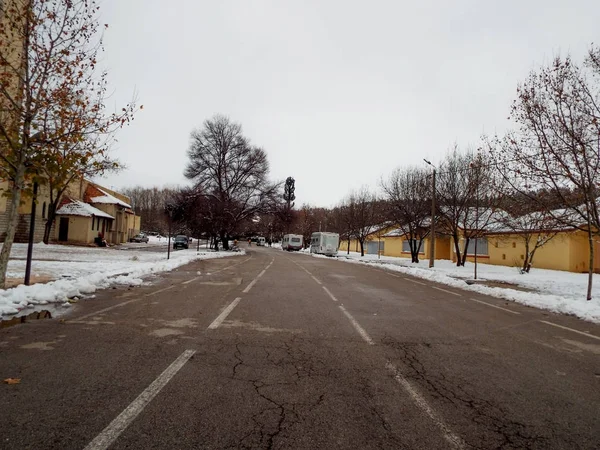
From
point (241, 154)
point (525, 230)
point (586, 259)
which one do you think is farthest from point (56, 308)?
point (241, 154)

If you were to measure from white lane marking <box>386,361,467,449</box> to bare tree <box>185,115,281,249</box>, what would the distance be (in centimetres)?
4248

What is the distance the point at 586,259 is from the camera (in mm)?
25031

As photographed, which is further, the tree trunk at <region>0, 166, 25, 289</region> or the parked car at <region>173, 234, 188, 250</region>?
the parked car at <region>173, 234, 188, 250</region>

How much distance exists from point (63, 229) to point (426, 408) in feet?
141

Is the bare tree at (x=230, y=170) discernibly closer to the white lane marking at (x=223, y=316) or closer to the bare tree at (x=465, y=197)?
the bare tree at (x=465, y=197)

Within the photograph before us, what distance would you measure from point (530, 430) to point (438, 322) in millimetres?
4579

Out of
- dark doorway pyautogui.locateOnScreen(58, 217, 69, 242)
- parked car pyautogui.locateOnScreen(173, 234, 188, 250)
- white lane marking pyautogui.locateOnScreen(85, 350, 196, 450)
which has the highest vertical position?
dark doorway pyautogui.locateOnScreen(58, 217, 69, 242)

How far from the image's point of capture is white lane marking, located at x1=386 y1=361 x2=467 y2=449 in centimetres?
298

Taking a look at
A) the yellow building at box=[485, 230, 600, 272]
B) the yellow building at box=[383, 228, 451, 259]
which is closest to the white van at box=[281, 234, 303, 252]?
the yellow building at box=[383, 228, 451, 259]

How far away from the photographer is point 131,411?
323 cm

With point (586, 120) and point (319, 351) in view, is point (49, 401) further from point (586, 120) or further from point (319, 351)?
point (586, 120)

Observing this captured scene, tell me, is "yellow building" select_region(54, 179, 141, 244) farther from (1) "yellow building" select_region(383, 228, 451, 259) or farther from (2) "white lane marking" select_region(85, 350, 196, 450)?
(2) "white lane marking" select_region(85, 350, 196, 450)

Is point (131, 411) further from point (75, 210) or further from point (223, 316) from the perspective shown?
point (75, 210)

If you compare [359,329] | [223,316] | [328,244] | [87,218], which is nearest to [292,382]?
[359,329]
